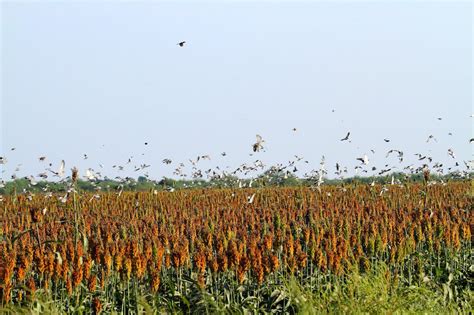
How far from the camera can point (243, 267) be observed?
856 centimetres

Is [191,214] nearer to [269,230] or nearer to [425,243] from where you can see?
[269,230]

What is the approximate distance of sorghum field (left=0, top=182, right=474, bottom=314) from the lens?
26.7 ft

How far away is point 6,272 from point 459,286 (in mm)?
6848

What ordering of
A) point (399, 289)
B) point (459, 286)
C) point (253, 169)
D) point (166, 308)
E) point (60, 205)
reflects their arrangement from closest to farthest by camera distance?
point (166, 308), point (399, 289), point (459, 286), point (60, 205), point (253, 169)

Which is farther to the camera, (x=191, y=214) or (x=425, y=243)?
(x=191, y=214)

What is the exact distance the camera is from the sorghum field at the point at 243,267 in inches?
321

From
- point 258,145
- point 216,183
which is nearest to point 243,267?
point 258,145

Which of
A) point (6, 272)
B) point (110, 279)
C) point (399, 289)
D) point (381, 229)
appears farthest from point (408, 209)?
point (6, 272)

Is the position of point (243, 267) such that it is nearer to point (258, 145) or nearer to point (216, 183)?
point (258, 145)

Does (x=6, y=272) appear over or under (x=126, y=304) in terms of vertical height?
over

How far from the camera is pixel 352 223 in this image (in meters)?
13.5

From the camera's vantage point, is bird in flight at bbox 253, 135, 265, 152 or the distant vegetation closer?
bird in flight at bbox 253, 135, 265, 152

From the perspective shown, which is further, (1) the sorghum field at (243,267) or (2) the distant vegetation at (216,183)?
(2) the distant vegetation at (216,183)

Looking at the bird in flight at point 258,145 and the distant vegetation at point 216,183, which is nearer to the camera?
the bird in flight at point 258,145
